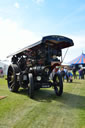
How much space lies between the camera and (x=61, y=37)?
245 inches

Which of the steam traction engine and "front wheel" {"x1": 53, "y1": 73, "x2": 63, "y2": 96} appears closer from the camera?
the steam traction engine

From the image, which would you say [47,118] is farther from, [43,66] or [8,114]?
[43,66]

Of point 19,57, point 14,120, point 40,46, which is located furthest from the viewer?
point 19,57

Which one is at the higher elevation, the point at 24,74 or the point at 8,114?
the point at 24,74

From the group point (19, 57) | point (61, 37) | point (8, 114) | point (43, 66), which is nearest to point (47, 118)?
point (8, 114)

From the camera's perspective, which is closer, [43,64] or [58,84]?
[43,64]

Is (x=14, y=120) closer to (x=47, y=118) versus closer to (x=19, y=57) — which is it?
(x=47, y=118)

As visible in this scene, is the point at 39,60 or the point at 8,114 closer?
the point at 8,114

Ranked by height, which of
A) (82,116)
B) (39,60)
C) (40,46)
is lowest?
(82,116)

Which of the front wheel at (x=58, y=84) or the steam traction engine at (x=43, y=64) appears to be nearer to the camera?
the steam traction engine at (x=43, y=64)

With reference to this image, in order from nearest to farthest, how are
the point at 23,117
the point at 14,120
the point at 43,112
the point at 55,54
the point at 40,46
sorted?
the point at 14,120 → the point at 23,117 → the point at 43,112 → the point at 40,46 → the point at 55,54

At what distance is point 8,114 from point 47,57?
3.14 metres

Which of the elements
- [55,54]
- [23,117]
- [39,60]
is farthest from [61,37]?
[23,117]

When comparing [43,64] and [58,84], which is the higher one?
[43,64]
